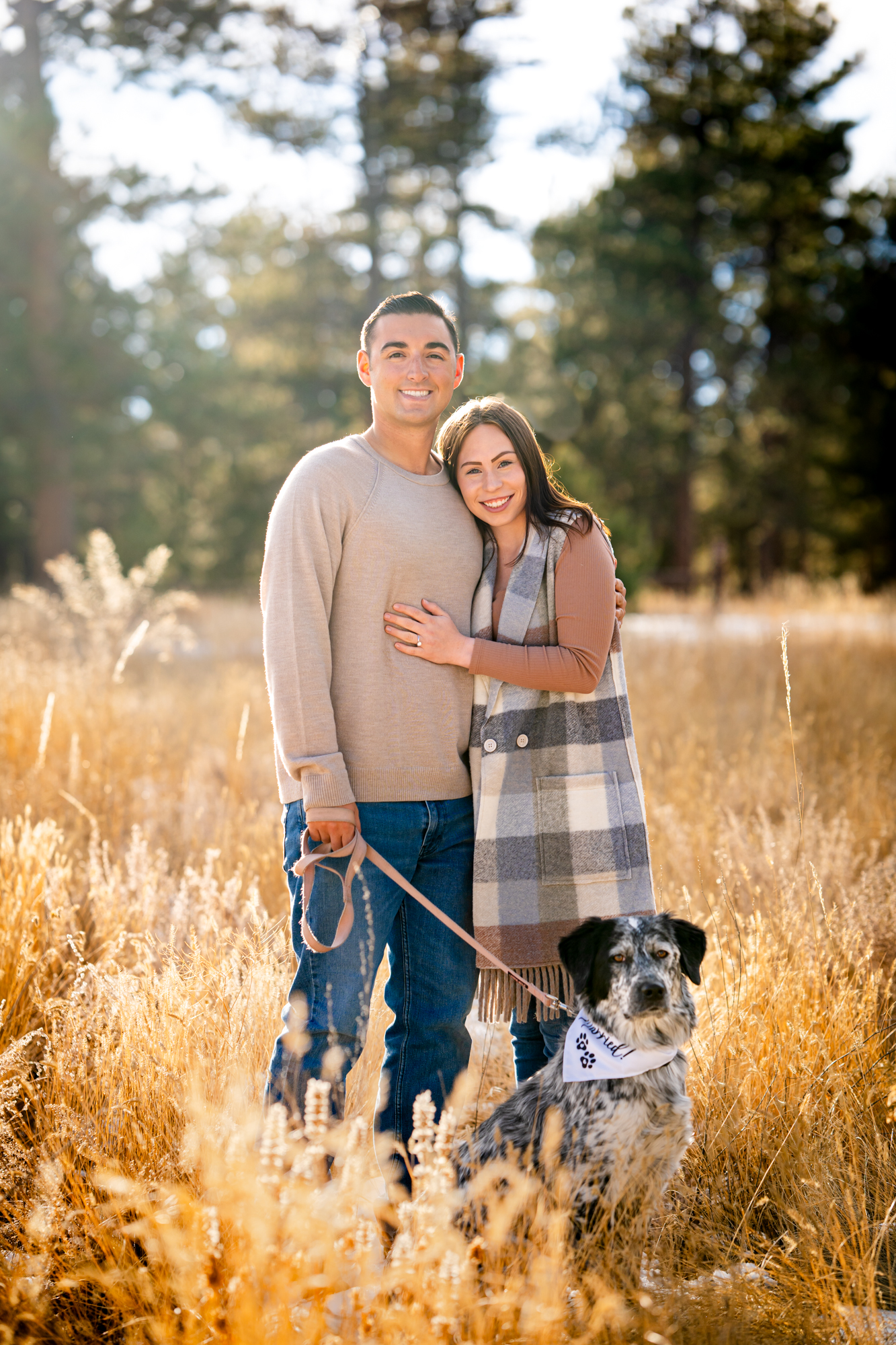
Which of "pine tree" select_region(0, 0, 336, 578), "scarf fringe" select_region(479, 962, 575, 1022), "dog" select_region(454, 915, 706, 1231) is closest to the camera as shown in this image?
"dog" select_region(454, 915, 706, 1231)

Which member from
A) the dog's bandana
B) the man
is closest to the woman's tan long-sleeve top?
the man

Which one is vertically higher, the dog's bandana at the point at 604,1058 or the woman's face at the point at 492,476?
the woman's face at the point at 492,476

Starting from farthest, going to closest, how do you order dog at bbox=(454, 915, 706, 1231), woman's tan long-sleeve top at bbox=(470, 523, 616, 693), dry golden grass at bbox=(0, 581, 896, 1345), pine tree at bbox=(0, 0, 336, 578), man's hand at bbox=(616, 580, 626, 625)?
pine tree at bbox=(0, 0, 336, 578) < man's hand at bbox=(616, 580, 626, 625) < woman's tan long-sleeve top at bbox=(470, 523, 616, 693) < dog at bbox=(454, 915, 706, 1231) < dry golden grass at bbox=(0, 581, 896, 1345)

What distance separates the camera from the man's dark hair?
2566 millimetres

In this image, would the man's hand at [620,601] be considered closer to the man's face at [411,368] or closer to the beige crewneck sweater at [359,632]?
the beige crewneck sweater at [359,632]

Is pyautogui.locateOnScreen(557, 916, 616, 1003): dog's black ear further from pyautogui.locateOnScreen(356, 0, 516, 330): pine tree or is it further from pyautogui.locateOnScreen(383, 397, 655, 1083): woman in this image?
pyautogui.locateOnScreen(356, 0, 516, 330): pine tree

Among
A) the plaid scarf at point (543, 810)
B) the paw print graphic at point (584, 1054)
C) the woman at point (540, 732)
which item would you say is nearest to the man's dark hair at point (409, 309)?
the woman at point (540, 732)

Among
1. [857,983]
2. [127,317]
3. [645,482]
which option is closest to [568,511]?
[857,983]

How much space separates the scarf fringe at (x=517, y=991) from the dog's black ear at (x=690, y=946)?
0.35 meters

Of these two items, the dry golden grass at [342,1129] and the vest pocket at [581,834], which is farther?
the vest pocket at [581,834]

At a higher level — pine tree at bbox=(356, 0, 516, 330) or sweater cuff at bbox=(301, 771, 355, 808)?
pine tree at bbox=(356, 0, 516, 330)

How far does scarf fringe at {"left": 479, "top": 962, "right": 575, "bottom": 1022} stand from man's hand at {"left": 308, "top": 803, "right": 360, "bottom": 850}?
22.3 inches

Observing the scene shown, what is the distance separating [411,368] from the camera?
250cm

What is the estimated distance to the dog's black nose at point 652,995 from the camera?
82.7 inches
